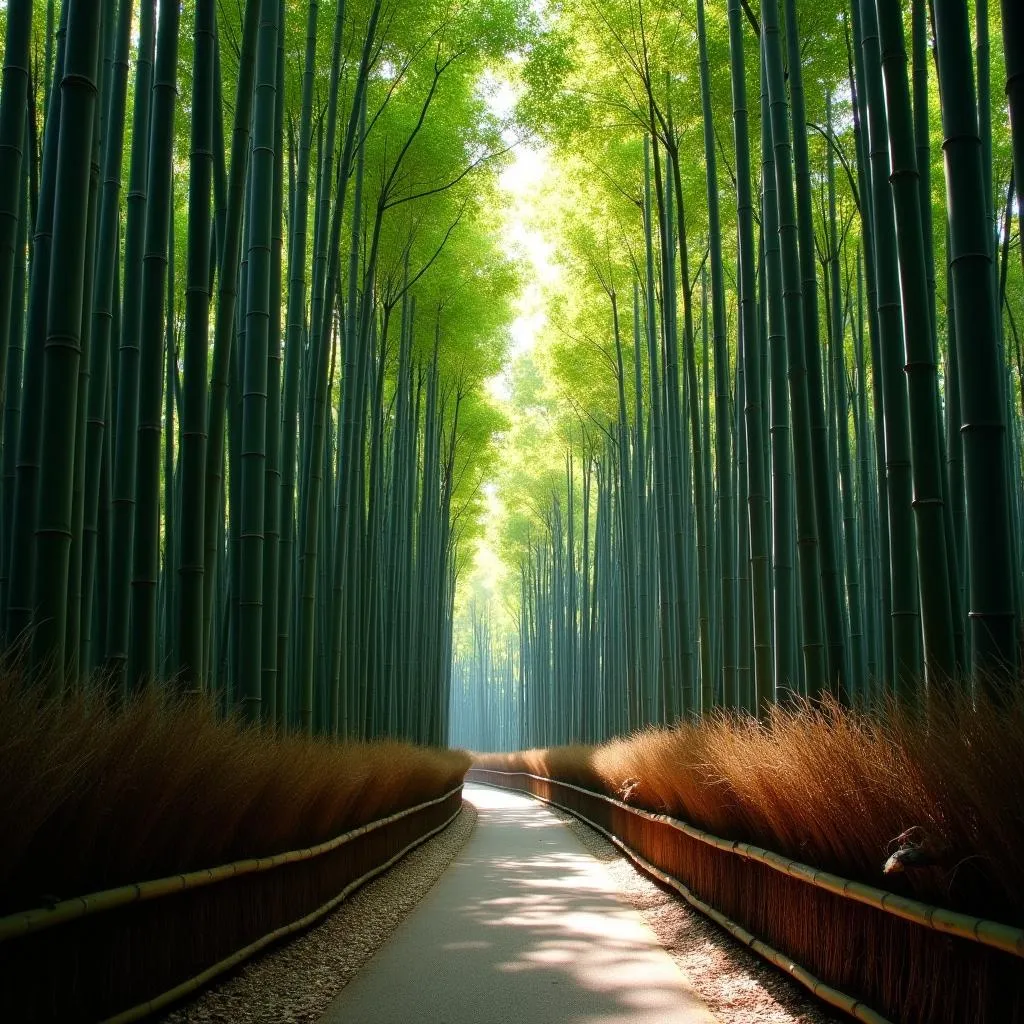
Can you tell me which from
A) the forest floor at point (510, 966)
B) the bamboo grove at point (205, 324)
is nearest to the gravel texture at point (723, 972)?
the forest floor at point (510, 966)

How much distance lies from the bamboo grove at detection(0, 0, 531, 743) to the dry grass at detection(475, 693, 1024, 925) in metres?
1.78

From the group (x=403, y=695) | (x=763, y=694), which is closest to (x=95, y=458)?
(x=763, y=694)

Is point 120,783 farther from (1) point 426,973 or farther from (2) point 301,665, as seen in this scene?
Result: (2) point 301,665

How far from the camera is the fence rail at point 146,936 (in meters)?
1.72

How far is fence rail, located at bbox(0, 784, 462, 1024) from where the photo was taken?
1.72 meters

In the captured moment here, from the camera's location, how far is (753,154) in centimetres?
797

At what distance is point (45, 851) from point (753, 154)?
7537mm

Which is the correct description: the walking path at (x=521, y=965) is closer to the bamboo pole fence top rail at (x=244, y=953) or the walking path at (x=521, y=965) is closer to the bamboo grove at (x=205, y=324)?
the bamboo pole fence top rail at (x=244, y=953)

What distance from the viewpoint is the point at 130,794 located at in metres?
2.11

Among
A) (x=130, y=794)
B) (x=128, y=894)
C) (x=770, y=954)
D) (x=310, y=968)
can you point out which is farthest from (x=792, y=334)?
(x=128, y=894)

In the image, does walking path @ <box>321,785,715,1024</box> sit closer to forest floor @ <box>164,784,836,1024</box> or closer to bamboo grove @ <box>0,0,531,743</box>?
forest floor @ <box>164,784,836,1024</box>

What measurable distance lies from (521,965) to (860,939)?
4.07ft

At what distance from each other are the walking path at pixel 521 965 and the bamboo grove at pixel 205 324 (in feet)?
3.64

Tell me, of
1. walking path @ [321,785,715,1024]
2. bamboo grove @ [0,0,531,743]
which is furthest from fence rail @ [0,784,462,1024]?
bamboo grove @ [0,0,531,743]
